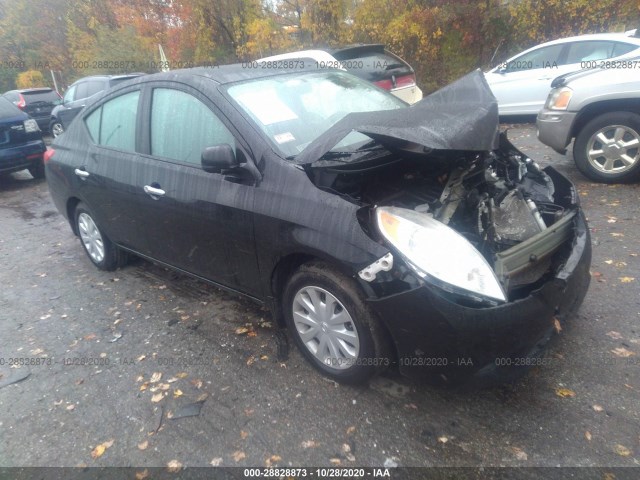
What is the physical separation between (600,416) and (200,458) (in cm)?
207

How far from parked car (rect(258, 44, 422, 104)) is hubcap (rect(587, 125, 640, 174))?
3.10 m

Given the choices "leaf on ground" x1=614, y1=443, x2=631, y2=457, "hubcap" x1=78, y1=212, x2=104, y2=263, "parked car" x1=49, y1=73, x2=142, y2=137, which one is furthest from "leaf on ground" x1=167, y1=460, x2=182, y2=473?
"parked car" x1=49, y1=73, x2=142, y2=137

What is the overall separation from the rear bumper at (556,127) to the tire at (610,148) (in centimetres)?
15

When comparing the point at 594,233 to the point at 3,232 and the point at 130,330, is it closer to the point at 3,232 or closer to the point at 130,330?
the point at 130,330

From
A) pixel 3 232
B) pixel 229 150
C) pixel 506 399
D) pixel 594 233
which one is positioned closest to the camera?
pixel 506 399

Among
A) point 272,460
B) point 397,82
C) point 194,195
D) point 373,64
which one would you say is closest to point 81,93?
point 373,64

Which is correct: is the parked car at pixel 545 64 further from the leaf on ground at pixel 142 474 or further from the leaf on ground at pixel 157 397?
the leaf on ground at pixel 142 474

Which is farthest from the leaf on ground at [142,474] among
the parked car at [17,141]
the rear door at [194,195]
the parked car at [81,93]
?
the parked car at [81,93]

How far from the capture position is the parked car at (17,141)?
786 cm

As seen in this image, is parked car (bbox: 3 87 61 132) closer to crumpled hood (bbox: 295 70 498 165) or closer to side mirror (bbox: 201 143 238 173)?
side mirror (bbox: 201 143 238 173)

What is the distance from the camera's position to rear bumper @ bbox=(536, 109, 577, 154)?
5.21 metres

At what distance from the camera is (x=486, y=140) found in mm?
2316

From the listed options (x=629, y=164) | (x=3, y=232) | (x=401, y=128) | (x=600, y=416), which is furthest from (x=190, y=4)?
(x=600, y=416)

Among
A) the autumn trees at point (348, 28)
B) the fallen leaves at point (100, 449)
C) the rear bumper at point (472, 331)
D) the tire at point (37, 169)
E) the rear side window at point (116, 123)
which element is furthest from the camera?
the autumn trees at point (348, 28)
